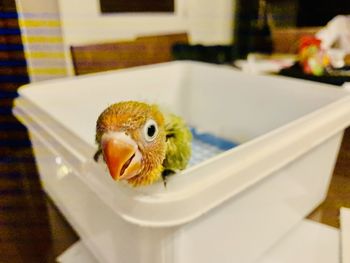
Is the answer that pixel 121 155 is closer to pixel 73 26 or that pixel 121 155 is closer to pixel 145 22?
pixel 73 26

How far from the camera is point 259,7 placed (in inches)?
78.2

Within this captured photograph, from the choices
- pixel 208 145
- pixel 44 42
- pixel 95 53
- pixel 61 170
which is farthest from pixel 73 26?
pixel 61 170

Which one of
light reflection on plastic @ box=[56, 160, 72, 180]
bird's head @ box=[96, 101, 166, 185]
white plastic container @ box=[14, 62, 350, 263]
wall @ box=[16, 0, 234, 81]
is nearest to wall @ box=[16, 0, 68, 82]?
wall @ box=[16, 0, 234, 81]

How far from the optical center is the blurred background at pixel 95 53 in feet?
1.79

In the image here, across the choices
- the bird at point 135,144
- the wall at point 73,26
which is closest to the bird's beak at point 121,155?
the bird at point 135,144

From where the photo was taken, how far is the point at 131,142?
0.26 m

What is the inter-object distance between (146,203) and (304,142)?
26 cm

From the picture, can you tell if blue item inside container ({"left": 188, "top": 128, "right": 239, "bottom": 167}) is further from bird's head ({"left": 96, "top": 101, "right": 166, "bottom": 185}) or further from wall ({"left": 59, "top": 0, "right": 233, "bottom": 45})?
wall ({"left": 59, "top": 0, "right": 233, "bottom": 45})

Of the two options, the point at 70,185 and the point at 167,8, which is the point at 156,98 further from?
the point at 167,8

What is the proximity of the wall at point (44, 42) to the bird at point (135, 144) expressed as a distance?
0.64 meters

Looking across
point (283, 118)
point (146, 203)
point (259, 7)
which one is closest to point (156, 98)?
point (283, 118)

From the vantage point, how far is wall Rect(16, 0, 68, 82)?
89 centimetres

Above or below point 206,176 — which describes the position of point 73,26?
above

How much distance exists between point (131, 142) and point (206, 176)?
0.10m
